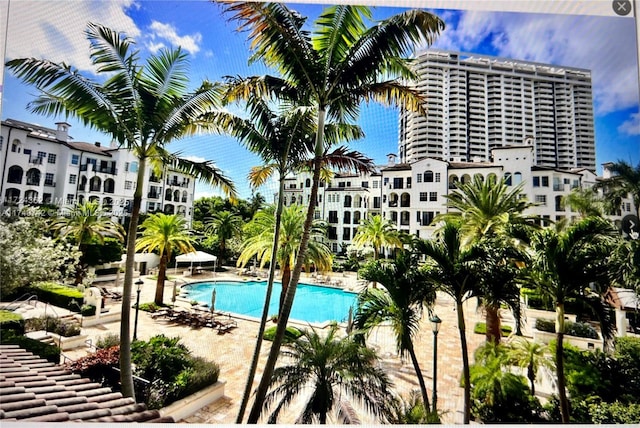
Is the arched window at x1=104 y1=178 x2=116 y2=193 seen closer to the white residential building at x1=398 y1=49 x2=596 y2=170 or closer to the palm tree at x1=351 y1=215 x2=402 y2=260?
the white residential building at x1=398 y1=49 x2=596 y2=170

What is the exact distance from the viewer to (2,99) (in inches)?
117

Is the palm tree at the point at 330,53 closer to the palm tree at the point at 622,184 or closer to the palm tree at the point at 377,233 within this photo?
the palm tree at the point at 622,184

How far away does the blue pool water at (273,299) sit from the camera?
639cm

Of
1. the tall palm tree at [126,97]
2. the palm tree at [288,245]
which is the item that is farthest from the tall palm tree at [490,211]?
the tall palm tree at [126,97]

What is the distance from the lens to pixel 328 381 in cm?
292

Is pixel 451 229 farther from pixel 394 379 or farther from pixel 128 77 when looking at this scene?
pixel 128 77

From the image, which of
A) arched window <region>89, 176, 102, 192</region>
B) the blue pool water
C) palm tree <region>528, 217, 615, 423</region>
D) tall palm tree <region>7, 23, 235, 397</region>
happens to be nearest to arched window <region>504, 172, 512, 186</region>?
palm tree <region>528, 217, 615, 423</region>

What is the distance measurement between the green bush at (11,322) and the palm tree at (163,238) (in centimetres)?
157

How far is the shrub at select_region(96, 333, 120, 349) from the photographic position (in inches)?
156

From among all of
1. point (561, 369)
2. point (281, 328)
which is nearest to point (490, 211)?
point (561, 369)

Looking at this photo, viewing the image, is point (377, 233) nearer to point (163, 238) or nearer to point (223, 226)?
point (223, 226)

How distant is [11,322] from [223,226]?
4.63m

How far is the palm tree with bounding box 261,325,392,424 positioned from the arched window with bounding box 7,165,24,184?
3335mm

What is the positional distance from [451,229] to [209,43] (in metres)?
3.66
